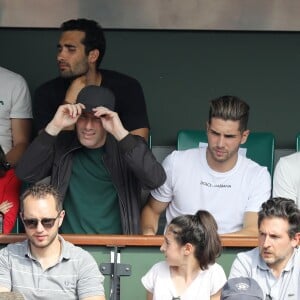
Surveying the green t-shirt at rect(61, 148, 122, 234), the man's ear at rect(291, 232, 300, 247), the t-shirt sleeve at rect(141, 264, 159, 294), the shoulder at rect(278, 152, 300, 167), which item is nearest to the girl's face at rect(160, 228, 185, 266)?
the t-shirt sleeve at rect(141, 264, 159, 294)

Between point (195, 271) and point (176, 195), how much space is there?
102cm

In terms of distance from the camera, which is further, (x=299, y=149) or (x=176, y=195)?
(x=299, y=149)

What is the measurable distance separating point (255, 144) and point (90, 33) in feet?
4.15

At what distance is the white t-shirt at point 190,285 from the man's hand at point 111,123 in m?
0.95

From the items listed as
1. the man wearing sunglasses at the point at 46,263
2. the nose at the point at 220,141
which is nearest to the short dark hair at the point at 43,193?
the man wearing sunglasses at the point at 46,263

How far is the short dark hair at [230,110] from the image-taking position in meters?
6.93

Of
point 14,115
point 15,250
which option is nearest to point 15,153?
point 14,115

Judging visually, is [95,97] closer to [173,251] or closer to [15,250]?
[15,250]

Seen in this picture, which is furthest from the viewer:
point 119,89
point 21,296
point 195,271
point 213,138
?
point 119,89

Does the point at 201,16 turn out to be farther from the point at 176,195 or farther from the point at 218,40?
the point at 176,195

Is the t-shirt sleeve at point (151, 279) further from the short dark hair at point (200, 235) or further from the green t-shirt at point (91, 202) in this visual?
the green t-shirt at point (91, 202)

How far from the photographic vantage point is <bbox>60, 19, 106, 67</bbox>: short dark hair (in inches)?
298

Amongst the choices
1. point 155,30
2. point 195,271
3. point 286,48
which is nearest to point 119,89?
point 155,30

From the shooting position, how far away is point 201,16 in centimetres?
803
